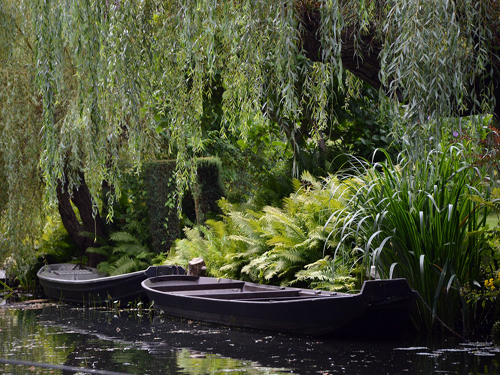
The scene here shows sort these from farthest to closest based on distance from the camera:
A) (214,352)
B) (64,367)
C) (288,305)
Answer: (288,305)
(214,352)
(64,367)

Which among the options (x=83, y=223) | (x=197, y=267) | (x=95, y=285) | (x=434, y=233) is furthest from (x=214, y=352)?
(x=83, y=223)

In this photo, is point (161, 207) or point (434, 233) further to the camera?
point (161, 207)

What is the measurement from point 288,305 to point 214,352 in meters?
0.95

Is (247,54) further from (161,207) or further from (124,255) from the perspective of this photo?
(124,255)

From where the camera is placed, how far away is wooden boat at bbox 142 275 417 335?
233 inches

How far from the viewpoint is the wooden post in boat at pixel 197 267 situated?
926cm

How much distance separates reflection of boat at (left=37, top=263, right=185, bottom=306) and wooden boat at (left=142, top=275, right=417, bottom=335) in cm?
92

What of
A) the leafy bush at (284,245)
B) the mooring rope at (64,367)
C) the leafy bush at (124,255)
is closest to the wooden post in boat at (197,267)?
the leafy bush at (284,245)

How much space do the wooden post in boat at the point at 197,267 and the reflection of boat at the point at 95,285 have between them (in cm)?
29

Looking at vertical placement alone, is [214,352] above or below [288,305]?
below

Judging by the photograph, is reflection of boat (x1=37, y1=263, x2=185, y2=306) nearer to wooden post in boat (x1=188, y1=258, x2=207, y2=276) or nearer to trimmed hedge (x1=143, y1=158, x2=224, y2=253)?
wooden post in boat (x1=188, y1=258, x2=207, y2=276)

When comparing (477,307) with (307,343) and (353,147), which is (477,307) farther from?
(353,147)

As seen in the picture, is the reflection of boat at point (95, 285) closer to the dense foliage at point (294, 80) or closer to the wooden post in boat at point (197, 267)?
the wooden post in boat at point (197, 267)

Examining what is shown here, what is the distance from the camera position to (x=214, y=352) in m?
5.92
